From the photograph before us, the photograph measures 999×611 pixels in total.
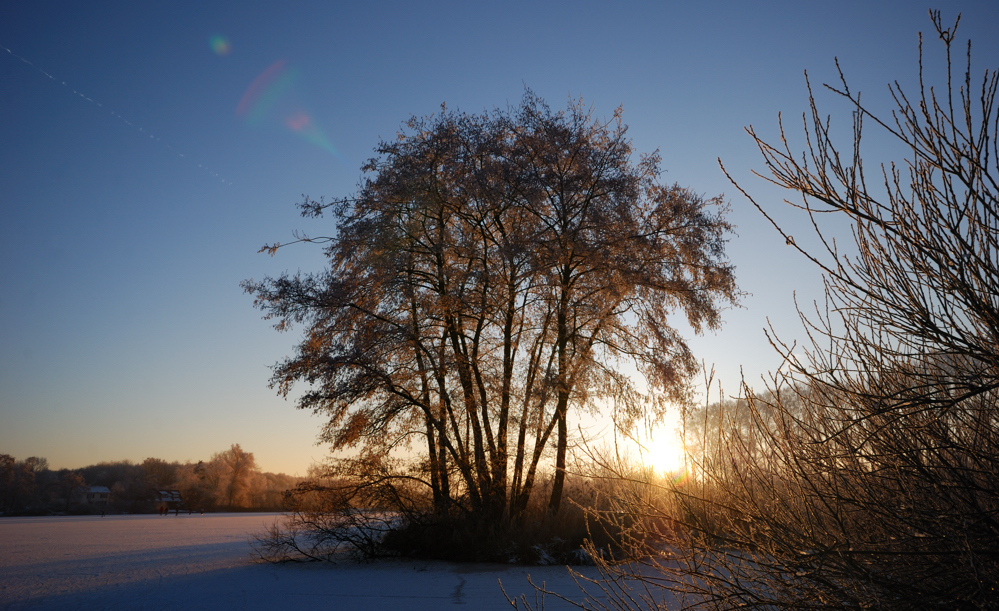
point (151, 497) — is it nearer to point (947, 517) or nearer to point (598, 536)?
point (598, 536)

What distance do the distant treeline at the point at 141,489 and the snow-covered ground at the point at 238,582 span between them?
175 ft

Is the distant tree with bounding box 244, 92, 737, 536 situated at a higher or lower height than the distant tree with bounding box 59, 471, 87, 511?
higher

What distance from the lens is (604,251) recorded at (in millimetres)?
13641

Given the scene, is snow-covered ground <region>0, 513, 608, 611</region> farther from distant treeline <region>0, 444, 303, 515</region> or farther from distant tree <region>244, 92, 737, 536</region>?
distant treeline <region>0, 444, 303, 515</region>

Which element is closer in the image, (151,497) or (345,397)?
(345,397)

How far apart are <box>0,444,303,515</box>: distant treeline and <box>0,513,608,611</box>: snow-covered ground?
175 ft

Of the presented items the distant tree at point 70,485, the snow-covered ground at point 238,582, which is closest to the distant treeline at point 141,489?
the distant tree at point 70,485

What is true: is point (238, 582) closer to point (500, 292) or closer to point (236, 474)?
point (500, 292)

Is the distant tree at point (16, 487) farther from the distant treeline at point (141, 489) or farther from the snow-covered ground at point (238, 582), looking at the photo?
the snow-covered ground at point (238, 582)

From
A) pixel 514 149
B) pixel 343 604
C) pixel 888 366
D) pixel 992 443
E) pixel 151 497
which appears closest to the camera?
pixel 992 443

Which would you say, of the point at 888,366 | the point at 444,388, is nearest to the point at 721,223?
the point at 444,388

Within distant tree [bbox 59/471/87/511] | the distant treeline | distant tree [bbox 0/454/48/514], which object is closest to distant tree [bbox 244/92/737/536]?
the distant treeline

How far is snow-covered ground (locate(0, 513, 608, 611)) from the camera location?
9055mm

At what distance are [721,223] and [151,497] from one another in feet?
268
